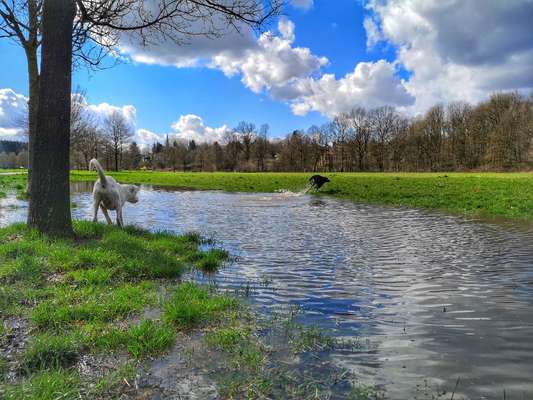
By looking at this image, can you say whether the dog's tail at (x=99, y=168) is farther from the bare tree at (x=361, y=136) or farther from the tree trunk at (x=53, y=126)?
the bare tree at (x=361, y=136)

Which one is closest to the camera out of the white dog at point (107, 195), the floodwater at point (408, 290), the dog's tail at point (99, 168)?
the floodwater at point (408, 290)

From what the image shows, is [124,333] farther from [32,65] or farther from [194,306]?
[32,65]

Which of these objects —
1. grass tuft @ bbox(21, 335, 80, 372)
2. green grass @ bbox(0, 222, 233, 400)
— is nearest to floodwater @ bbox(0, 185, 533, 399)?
green grass @ bbox(0, 222, 233, 400)

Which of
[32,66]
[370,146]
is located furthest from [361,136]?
[32,66]

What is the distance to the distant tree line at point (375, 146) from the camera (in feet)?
230

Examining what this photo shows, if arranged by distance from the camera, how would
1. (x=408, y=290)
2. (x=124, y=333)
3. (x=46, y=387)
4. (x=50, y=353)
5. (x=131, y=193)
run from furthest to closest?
1. (x=131, y=193)
2. (x=408, y=290)
3. (x=124, y=333)
4. (x=50, y=353)
5. (x=46, y=387)

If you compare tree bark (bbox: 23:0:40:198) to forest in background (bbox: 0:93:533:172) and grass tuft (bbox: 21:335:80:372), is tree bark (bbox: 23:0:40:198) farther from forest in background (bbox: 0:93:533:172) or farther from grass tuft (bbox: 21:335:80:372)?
forest in background (bbox: 0:93:533:172)

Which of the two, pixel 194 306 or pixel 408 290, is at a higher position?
pixel 194 306

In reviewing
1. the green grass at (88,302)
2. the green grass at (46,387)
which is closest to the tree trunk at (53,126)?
the green grass at (88,302)

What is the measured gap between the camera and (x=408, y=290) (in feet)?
20.5

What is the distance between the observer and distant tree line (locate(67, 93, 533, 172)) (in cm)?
7006

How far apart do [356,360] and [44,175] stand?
23.8ft

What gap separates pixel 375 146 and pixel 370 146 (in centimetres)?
173

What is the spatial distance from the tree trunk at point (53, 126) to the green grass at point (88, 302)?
0.59 meters
